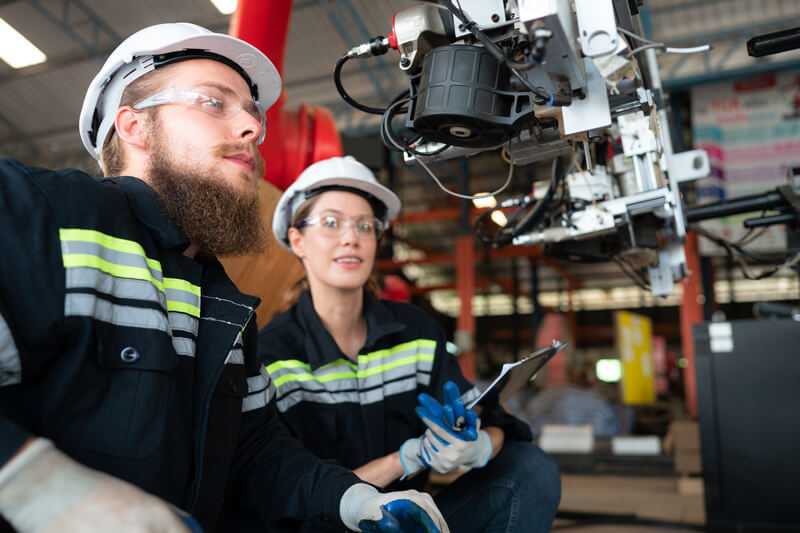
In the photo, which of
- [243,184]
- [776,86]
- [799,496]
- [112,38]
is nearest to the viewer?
[243,184]

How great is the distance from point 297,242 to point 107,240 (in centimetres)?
109

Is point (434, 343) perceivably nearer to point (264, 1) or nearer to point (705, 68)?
point (264, 1)

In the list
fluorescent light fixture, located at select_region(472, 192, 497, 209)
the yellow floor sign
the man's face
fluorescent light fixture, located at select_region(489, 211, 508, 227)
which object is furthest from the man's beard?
the yellow floor sign

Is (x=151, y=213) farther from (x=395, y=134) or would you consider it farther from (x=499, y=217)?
(x=499, y=217)

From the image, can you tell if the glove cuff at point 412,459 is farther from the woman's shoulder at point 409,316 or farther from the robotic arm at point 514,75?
the robotic arm at point 514,75

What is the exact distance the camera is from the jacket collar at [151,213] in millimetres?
1000

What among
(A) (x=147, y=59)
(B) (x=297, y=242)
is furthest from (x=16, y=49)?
(A) (x=147, y=59)

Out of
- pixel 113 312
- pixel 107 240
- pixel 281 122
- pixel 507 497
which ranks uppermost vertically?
pixel 281 122

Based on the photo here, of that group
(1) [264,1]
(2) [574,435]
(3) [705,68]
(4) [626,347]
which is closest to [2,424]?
(1) [264,1]

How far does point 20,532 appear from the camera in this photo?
0.64 m

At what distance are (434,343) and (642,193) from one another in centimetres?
73

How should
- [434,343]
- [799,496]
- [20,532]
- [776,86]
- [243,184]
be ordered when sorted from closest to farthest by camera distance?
[20,532]
[243,184]
[434,343]
[799,496]
[776,86]

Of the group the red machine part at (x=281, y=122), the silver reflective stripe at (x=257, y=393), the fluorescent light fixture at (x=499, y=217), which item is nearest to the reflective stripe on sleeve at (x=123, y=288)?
the silver reflective stripe at (x=257, y=393)

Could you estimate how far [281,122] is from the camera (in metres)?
2.46
